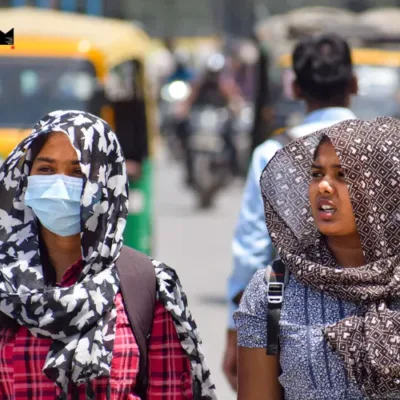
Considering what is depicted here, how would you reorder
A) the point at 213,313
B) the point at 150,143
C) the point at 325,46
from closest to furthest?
the point at 325,46, the point at 213,313, the point at 150,143

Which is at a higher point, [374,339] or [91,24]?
[91,24]

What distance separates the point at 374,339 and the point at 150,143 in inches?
356

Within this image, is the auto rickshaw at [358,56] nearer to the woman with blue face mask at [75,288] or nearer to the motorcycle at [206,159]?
the motorcycle at [206,159]

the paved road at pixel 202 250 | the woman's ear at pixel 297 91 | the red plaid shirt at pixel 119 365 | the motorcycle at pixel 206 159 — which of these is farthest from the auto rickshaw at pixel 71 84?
the motorcycle at pixel 206 159

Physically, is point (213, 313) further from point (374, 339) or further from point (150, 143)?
point (374, 339)

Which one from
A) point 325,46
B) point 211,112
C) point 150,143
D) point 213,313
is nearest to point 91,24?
point 150,143

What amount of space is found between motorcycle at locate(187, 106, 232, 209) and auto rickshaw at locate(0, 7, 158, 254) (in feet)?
20.5

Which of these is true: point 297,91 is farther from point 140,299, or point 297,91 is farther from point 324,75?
point 140,299

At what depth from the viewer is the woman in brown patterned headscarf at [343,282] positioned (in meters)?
3.26

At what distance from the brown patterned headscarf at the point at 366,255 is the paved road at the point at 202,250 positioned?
3835 mm

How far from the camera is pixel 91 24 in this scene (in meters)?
11.4

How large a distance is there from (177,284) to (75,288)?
29 centimetres

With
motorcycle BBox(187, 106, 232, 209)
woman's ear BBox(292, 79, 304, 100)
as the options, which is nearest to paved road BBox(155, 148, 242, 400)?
motorcycle BBox(187, 106, 232, 209)

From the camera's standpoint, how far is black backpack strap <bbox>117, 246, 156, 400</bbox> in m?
3.45
